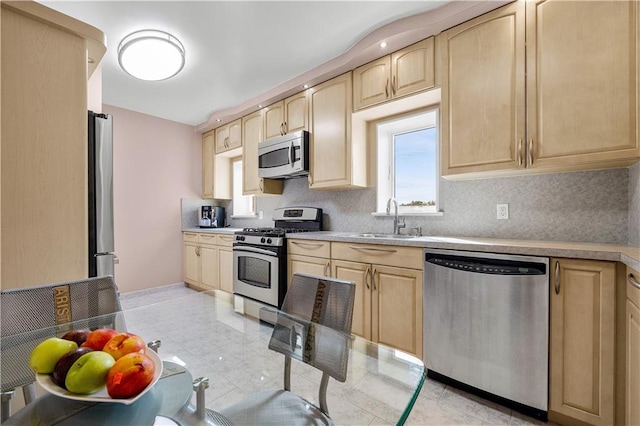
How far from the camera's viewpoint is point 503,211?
84.4 inches

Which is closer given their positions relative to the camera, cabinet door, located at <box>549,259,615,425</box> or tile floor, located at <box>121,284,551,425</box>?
cabinet door, located at <box>549,259,615,425</box>

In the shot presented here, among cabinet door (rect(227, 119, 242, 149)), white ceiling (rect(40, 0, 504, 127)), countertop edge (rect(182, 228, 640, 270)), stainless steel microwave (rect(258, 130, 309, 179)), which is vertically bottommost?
countertop edge (rect(182, 228, 640, 270))

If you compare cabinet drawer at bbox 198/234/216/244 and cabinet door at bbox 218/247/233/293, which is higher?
cabinet drawer at bbox 198/234/216/244

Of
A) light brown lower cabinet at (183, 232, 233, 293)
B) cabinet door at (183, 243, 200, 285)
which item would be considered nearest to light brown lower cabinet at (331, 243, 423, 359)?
light brown lower cabinet at (183, 232, 233, 293)

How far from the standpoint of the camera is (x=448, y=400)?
5.71ft

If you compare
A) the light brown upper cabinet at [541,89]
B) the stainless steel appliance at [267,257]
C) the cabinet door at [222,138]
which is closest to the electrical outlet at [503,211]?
the light brown upper cabinet at [541,89]

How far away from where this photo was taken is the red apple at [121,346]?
0.71 metres

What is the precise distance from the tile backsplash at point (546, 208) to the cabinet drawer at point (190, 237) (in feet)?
9.03

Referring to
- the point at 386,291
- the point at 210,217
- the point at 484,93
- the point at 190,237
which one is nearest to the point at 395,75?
the point at 484,93

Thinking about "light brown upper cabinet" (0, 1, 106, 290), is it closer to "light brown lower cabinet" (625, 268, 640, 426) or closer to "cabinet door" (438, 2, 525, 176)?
"cabinet door" (438, 2, 525, 176)

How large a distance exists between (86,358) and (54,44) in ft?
5.62

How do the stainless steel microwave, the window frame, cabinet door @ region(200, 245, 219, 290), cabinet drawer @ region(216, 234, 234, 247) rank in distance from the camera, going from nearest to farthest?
the window frame
the stainless steel microwave
cabinet drawer @ region(216, 234, 234, 247)
cabinet door @ region(200, 245, 219, 290)

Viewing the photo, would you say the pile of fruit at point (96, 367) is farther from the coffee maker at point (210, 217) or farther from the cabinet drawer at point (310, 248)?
the coffee maker at point (210, 217)

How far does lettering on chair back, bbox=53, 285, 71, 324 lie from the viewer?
1231mm
